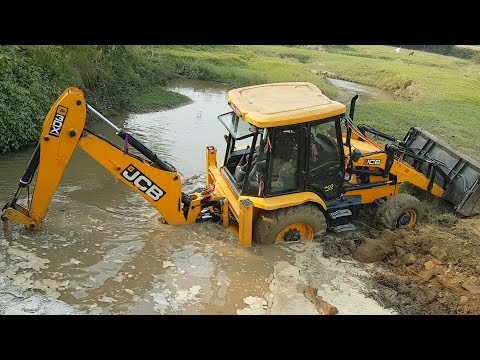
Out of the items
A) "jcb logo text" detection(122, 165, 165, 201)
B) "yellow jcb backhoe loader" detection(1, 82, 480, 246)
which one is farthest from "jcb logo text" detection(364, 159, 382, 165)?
"jcb logo text" detection(122, 165, 165, 201)

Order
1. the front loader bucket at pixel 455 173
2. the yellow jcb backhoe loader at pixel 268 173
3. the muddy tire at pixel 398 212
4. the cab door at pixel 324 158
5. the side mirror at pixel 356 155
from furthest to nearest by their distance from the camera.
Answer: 1. the front loader bucket at pixel 455 173
2. the muddy tire at pixel 398 212
3. the side mirror at pixel 356 155
4. the cab door at pixel 324 158
5. the yellow jcb backhoe loader at pixel 268 173

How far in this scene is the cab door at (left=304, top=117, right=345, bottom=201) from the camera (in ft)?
21.6

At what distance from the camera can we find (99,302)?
5473 mm

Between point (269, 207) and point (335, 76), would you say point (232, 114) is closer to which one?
point (269, 207)

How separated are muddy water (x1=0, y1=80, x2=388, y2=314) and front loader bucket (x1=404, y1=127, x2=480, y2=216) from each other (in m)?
2.66

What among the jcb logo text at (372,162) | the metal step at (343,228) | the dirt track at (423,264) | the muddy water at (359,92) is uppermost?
the jcb logo text at (372,162)

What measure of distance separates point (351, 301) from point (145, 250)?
2.74 m

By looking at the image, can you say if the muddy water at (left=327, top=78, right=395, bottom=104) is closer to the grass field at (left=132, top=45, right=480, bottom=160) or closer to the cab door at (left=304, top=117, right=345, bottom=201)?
the grass field at (left=132, top=45, right=480, bottom=160)

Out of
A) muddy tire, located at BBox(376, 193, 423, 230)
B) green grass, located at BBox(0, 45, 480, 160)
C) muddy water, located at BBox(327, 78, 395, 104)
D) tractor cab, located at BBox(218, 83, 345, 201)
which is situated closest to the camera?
tractor cab, located at BBox(218, 83, 345, 201)

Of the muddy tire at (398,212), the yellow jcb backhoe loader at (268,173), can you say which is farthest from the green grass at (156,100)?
the muddy tire at (398,212)

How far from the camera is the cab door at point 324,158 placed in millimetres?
6570

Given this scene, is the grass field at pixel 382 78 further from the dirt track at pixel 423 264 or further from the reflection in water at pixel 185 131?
the dirt track at pixel 423 264

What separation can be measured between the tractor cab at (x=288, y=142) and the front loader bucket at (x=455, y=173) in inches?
89.8

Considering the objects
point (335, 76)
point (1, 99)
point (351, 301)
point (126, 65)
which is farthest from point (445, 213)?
point (335, 76)
